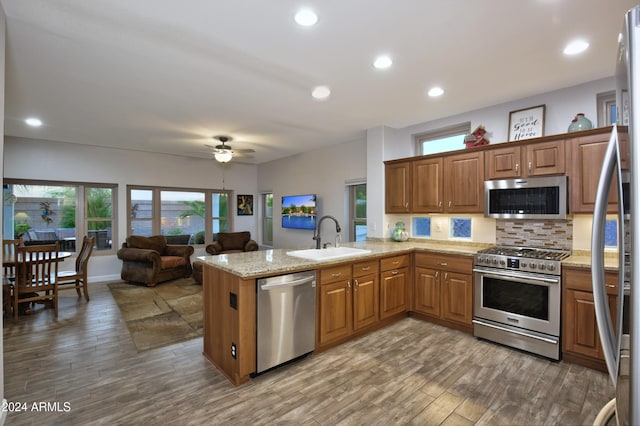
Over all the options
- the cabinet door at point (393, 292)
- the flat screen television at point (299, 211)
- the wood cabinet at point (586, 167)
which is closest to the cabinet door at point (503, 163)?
the wood cabinet at point (586, 167)

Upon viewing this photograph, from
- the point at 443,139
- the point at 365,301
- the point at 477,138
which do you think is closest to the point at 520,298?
the point at 365,301

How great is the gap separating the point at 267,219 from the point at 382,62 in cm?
583

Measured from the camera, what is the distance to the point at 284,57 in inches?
100

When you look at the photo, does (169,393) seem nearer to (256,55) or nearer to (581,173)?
(256,55)

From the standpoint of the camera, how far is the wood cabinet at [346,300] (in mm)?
2854

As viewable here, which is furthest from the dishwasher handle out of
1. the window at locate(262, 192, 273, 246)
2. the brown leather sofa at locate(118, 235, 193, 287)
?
the window at locate(262, 192, 273, 246)

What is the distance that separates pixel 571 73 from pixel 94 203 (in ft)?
25.0

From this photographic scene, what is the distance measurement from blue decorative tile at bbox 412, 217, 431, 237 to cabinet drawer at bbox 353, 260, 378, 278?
4.92ft

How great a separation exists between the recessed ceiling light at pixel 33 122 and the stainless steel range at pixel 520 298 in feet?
19.6

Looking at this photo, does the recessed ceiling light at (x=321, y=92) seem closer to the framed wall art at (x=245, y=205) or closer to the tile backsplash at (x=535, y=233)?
the tile backsplash at (x=535, y=233)

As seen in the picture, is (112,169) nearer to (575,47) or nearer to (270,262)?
(270,262)

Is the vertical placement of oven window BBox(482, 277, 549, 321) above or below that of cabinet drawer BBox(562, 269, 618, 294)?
below

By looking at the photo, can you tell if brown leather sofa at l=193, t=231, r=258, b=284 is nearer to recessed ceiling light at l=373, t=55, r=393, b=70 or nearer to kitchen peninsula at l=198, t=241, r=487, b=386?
kitchen peninsula at l=198, t=241, r=487, b=386

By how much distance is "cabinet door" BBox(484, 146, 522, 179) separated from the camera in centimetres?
326
